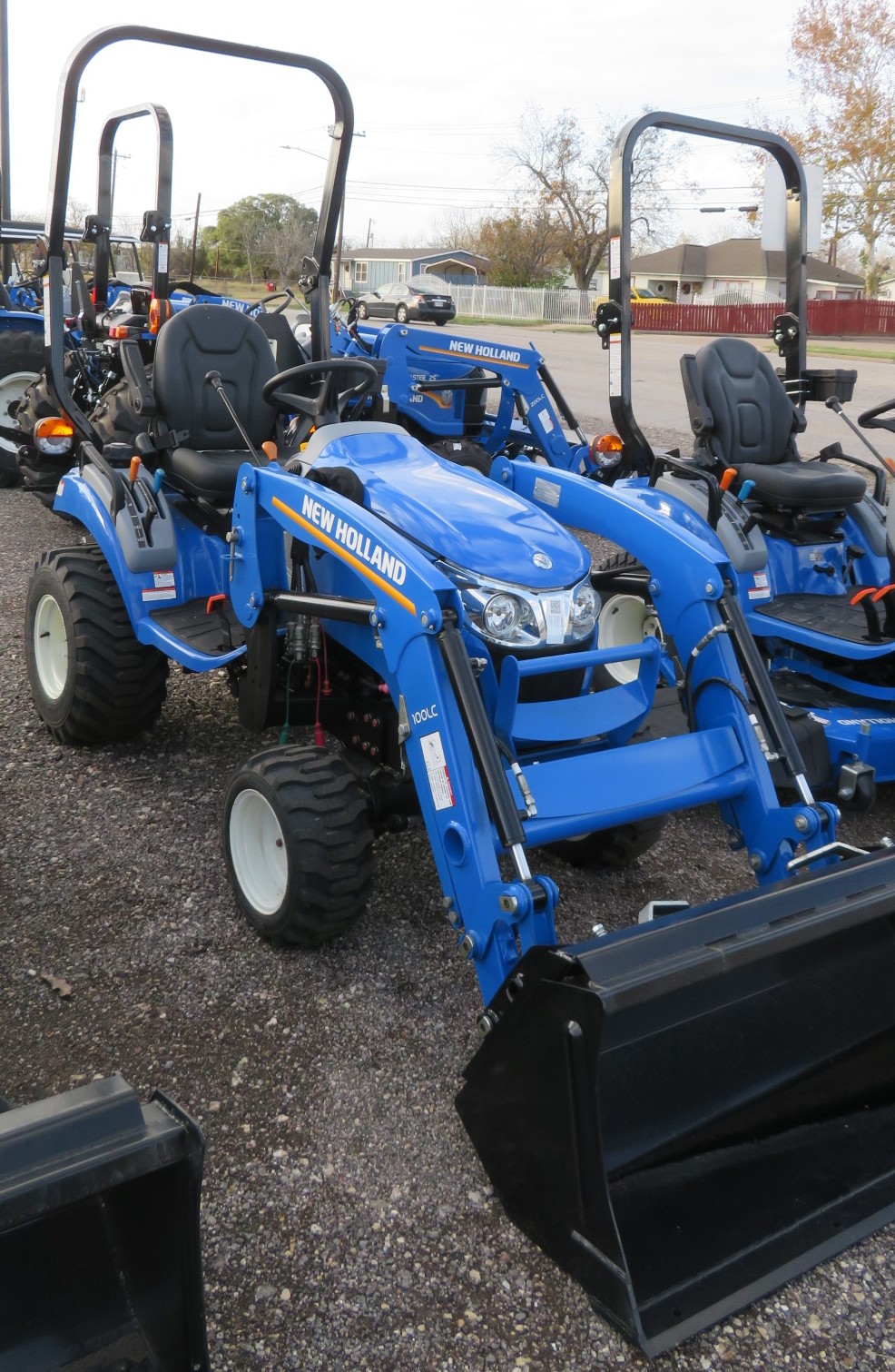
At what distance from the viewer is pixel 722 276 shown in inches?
2398

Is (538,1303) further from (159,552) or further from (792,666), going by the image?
(792,666)

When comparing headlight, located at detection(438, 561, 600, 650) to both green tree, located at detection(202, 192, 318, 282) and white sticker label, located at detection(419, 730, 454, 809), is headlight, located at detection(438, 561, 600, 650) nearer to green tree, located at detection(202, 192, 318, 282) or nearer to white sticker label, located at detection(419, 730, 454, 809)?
white sticker label, located at detection(419, 730, 454, 809)

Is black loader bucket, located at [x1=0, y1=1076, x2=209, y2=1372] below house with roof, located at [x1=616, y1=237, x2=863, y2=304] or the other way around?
below

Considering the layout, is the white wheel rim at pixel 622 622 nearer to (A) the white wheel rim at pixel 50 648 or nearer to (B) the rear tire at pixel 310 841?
(A) the white wheel rim at pixel 50 648

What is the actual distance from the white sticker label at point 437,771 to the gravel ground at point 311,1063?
0.64 meters

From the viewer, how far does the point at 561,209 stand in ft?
181

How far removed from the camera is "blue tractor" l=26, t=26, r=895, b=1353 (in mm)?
2043

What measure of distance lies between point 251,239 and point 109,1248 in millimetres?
42731

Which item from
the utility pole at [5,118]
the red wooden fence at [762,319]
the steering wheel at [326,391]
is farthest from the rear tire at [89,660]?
the red wooden fence at [762,319]

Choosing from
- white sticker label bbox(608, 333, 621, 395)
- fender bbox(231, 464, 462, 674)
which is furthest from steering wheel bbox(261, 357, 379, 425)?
white sticker label bbox(608, 333, 621, 395)

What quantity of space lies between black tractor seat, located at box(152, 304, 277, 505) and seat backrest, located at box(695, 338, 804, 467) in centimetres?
189

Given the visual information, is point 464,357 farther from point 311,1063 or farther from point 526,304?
A: point 526,304

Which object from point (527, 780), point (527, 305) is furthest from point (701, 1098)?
point (527, 305)

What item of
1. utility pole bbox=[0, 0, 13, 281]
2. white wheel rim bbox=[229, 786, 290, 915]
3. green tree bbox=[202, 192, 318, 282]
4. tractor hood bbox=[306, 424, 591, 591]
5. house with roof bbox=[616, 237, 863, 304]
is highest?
house with roof bbox=[616, 237, 863, 304]
